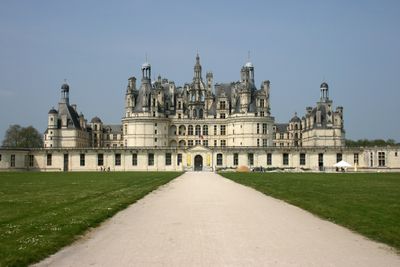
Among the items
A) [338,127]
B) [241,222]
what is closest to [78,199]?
[241,222]

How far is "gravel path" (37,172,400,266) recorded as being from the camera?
9367 mm

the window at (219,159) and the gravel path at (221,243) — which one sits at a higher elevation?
the window at (219,159)

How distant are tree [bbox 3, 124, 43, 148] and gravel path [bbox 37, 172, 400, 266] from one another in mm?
100598

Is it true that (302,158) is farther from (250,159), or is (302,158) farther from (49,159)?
(49,159)

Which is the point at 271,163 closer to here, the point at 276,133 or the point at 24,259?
the point at 276,133

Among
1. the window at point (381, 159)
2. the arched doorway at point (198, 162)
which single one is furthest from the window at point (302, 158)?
the arched doorway at point (198, 162)

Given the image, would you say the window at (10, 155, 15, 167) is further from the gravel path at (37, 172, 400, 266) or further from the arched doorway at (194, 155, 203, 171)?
the gravel path at (37, 172, 400, 266)

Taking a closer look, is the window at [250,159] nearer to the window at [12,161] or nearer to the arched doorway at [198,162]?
the arched doorway at [198,162]

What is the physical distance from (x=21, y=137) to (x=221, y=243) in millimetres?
108309

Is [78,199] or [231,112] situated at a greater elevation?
[231,112]

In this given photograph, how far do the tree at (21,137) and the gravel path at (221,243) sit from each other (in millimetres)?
100598

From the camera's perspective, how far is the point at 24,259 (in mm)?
9031

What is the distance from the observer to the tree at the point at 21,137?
4328 inches

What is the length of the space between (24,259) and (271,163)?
72.0 meters
